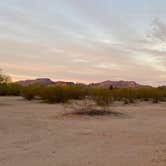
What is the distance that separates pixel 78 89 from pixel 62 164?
143 feet

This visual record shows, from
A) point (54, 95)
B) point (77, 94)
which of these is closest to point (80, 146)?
point (54, 95)

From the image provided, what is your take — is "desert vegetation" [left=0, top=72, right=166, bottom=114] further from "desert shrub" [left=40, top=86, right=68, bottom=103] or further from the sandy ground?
the sandy ground

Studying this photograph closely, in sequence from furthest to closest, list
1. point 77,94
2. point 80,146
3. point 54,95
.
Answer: point 77,94, point 54,95, point 80,146

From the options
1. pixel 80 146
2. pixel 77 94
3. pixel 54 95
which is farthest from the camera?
pixel 77 94

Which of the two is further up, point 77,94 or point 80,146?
point 77,94

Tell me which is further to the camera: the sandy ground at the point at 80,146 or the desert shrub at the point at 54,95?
the desert shrub at the point at 54,95

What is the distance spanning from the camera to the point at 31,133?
52.3ft

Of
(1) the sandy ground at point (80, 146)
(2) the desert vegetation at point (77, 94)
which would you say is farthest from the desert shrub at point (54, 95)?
(1) the sandy ground at point (80, 146)

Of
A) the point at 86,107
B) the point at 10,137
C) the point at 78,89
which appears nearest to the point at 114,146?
the point at 10,137

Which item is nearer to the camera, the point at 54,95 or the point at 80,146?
the point at 80,146

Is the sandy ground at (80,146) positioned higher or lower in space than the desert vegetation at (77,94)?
lower

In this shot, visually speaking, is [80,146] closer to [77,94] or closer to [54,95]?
[54,95]

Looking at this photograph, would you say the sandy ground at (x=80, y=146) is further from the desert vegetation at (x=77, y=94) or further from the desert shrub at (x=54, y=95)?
the desert shrub at (x=54, y=95)

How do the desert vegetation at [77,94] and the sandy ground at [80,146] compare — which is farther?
the desert vegetation at [77,94]
